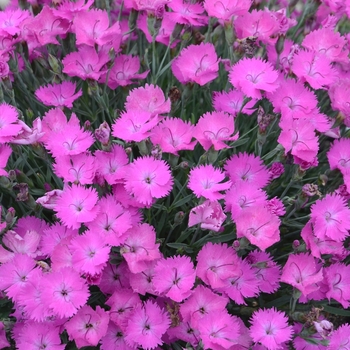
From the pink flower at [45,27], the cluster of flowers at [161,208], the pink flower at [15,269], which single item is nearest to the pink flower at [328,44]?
the cluster of flowers at [161,208]

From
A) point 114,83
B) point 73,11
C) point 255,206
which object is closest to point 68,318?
point 255,206

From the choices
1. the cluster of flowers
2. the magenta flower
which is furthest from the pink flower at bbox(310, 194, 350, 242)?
the magenta flower

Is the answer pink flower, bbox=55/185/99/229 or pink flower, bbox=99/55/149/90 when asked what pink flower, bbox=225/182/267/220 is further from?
pink flower, bbox=99/55/149/90

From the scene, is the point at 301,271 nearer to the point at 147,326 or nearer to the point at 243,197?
the point at 243,197

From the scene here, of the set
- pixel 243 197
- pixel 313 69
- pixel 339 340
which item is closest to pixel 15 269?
pixel 243 197

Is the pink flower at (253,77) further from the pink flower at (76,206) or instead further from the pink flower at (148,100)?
the pink flower at (76,206)
